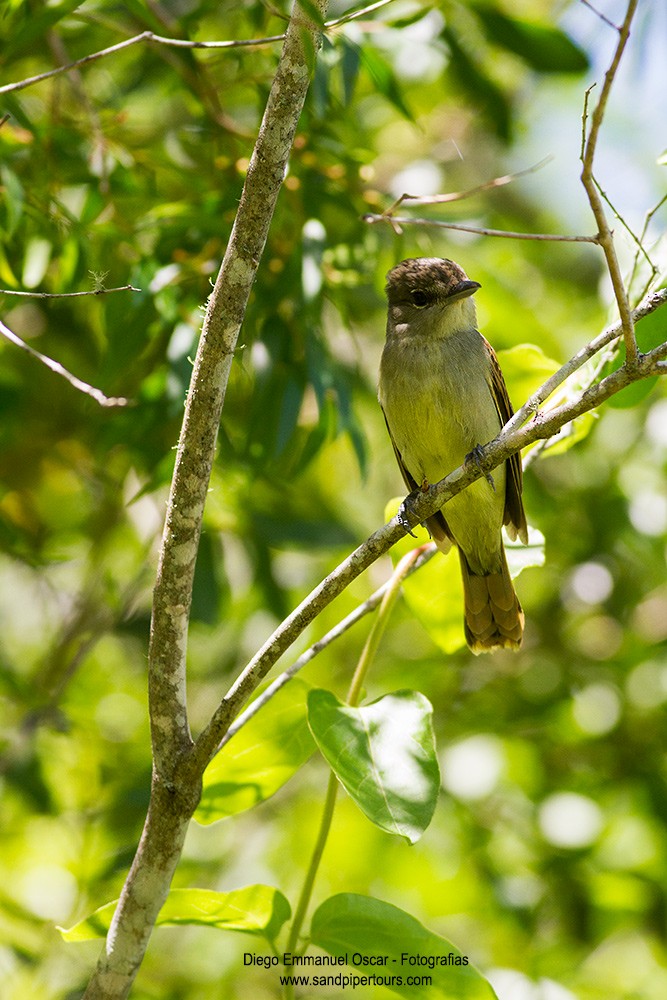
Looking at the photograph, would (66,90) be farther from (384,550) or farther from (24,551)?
(384,550)

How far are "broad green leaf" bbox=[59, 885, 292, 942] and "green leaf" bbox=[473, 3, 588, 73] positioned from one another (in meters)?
3.22

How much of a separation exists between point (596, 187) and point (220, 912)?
177 centimetres

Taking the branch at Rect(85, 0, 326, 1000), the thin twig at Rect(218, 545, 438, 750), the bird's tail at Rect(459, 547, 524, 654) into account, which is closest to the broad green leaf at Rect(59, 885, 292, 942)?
the branch at Rect(85, 0, 326, 1000)

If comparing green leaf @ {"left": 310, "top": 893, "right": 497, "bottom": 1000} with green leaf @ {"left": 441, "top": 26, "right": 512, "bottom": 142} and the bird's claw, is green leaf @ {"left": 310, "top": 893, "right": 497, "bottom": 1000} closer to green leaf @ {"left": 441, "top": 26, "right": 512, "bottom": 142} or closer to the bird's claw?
the bird's claw

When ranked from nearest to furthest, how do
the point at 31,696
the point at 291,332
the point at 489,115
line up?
the point at 291,332, the point at 31,696, the point at 489,115

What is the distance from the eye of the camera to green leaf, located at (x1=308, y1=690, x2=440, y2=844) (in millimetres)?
2199

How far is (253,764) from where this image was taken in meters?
2.62

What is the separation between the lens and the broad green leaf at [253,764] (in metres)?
2.62

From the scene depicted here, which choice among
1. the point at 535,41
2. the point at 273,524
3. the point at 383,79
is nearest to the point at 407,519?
the point at 383,79

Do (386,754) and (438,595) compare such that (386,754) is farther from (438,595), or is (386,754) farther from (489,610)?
(489,610)

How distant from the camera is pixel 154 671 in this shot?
93.5 inches

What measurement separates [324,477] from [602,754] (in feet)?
7.00

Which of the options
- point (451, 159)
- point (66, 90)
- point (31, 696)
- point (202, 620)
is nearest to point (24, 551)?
point (31, 696)

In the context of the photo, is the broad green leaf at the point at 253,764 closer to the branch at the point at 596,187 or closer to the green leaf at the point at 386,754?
the green leaf at the point at 386,754
